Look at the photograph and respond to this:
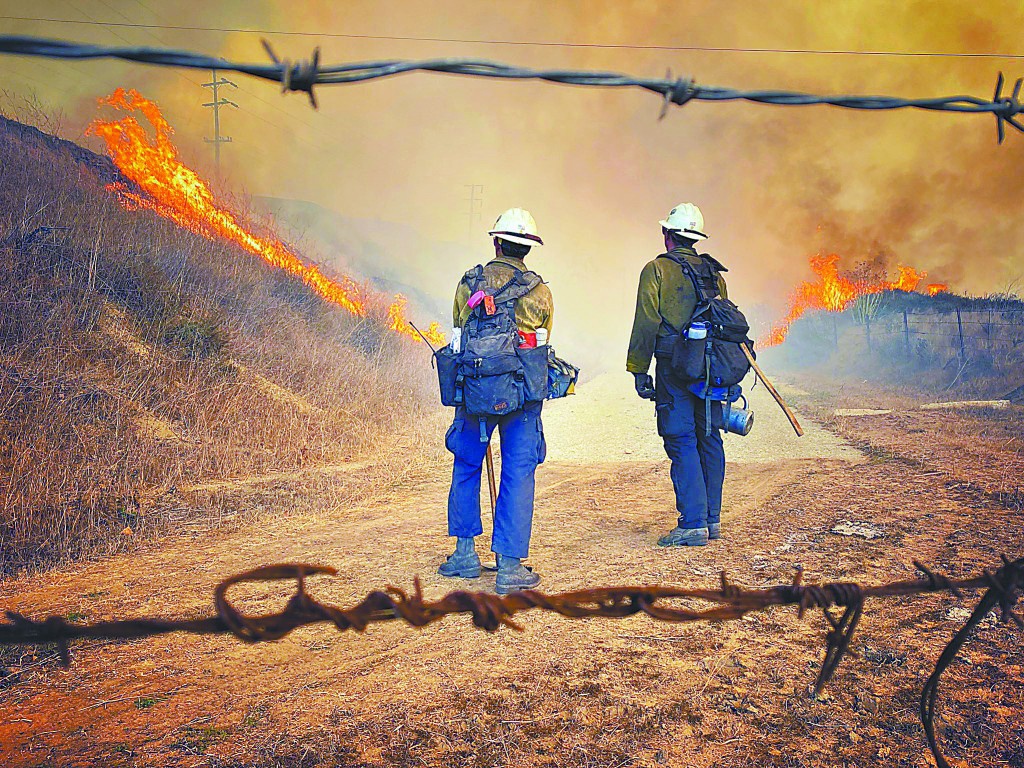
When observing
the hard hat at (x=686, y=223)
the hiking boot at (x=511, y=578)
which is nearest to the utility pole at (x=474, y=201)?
the hard hat at (x=686, y=223)

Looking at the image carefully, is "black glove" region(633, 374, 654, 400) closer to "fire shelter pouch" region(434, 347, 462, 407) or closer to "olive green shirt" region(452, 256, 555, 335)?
"olive green shirt" region(452, 256, 555, 335)

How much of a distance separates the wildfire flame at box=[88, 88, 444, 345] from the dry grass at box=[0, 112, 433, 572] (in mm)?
891

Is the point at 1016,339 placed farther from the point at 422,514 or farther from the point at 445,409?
the point at 422,514

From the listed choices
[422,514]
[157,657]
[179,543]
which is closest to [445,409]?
[422,514]

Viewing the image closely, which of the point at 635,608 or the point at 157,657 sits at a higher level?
the point at 635,608

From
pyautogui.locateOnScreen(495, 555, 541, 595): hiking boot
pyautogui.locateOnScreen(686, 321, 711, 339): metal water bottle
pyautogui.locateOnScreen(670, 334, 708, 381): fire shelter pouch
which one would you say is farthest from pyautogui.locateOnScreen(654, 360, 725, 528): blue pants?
pyautogui.locateOnScreen(495, 555, 541, 595): hiking boot

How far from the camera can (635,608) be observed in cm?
142

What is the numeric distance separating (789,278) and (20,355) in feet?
136

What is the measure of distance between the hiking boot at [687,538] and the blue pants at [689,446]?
50 millimetres

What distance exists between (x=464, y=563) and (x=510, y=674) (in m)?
1.46

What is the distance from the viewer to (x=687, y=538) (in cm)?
523

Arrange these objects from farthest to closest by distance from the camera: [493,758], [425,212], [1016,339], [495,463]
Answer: [425,212]
[1016,339]
[495,463]
[493,758]

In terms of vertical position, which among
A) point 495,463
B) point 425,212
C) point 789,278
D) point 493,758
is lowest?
point 493,758


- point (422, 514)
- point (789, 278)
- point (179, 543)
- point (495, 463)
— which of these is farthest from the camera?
point (789, 278)
